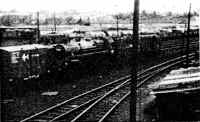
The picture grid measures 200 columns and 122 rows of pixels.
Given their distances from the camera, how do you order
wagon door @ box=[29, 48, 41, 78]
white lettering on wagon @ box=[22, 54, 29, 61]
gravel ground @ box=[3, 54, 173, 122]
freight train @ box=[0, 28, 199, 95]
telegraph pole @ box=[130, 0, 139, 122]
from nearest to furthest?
telegraph pole @ box=[130, 0, 139, 122] < gravel ground @ box=[3, 54, 173, 122] < freight train @ box=[0, 28, 199, 95] < white lettering on wagon @ box=[22, 54, 29, 61] < wagon door @ box=[29, 48, 41, 78]

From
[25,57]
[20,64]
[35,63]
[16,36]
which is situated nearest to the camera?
[20,64]

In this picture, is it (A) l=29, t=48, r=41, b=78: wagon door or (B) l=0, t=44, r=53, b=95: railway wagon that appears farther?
(A) l=29, t=48, r=41, b=78: wagon door

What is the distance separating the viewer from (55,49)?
2080 centimetres

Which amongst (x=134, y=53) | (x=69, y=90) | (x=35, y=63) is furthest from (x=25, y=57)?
(x=134, y=53)

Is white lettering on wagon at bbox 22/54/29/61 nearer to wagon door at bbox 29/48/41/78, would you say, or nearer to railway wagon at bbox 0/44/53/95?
railway wagon at bbox 0/44/53/95

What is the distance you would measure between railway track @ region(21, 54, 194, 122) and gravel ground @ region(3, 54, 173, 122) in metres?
0.63

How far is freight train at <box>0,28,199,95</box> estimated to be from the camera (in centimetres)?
1744

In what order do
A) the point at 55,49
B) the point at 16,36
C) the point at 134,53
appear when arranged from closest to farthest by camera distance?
the point at 134,53, the point at 55,49, the point at 16,36

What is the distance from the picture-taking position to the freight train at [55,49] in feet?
57.2

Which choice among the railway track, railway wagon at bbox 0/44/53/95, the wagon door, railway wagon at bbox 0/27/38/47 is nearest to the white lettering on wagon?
railway wagon at bbox 0/44/53/95

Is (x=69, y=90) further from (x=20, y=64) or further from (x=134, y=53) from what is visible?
(x=134, y=53)

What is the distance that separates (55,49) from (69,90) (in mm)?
3660

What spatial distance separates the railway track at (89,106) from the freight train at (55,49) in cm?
384

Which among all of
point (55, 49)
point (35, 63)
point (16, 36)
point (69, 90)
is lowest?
point (69, 90)
